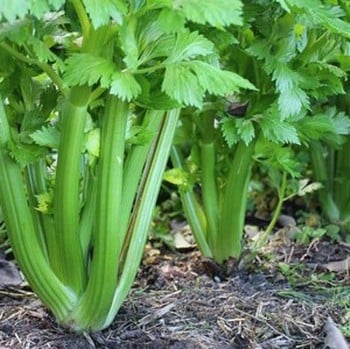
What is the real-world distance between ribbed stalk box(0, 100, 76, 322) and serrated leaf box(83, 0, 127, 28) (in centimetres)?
37

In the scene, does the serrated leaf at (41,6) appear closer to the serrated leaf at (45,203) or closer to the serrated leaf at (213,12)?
the serrated leaf at (213,12)

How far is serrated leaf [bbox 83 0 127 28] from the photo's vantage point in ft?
3.25

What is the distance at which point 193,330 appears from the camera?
1414 millimetres

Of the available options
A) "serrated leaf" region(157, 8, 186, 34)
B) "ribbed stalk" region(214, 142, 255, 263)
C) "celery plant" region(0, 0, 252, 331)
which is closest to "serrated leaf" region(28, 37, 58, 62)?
"celery plant" region(0, 0, 252, 331)

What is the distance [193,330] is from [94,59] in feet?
2.08

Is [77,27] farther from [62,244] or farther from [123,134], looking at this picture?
[62,244]

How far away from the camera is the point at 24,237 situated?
1.32m

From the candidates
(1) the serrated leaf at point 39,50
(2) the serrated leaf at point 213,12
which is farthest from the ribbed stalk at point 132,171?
(2) the serrated leaf at point 213,12

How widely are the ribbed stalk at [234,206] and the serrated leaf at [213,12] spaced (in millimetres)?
682

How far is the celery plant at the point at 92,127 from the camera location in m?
1.11

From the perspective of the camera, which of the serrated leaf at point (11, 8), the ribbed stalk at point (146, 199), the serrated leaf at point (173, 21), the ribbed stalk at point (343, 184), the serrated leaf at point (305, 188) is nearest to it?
the serrated leaf at point (11, 8)

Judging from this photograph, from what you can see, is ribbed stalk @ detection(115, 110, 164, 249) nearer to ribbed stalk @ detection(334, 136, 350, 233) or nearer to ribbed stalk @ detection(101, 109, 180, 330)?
ribbed stalk @ detection(101, 109, 180, 330)

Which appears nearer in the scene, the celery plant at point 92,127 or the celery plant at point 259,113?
the celery plant at point 92,127

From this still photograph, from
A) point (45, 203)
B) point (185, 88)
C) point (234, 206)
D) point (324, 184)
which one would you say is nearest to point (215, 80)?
point (185, 88)
